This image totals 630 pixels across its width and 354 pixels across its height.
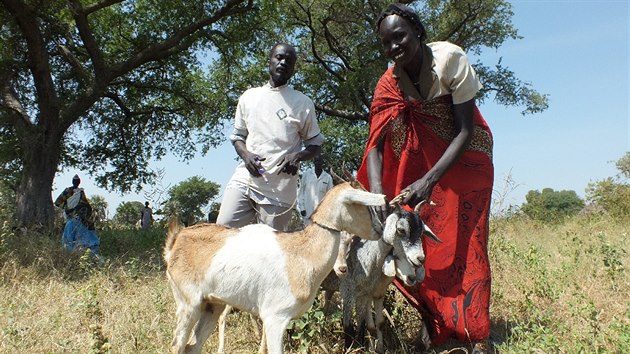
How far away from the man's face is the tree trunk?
963 centimetres

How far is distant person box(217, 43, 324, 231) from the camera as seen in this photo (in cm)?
372

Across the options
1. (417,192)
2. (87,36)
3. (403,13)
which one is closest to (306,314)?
(417,192)

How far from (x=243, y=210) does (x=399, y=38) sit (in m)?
1.55

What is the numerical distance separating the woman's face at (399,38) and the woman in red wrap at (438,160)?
0.02 meters

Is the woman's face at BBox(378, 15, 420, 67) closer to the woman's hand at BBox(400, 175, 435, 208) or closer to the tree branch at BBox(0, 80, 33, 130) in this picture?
the woman's hand at BBox(400, 175, 435, 208)

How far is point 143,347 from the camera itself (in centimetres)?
377

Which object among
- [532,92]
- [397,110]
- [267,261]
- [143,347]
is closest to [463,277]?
[397,110]

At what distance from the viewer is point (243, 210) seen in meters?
3.84

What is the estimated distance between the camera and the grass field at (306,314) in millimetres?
3559

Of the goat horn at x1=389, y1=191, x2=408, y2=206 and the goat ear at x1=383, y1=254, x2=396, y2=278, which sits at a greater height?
the goat horn at x1=389, y1=191, x2=408, y2=206

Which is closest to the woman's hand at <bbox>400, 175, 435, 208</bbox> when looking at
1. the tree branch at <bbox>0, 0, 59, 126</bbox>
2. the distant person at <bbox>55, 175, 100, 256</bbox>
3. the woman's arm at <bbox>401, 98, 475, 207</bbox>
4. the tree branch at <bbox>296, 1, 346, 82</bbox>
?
the woman's arm at <bbox>401, 98, 475, 207</bbox>

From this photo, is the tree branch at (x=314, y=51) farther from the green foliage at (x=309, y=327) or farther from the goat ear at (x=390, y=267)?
the goat ear at (x=390, y=267)

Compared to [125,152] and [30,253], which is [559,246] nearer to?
[30,253]

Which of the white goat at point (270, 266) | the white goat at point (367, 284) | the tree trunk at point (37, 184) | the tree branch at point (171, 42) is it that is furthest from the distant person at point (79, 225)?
the white goat at point (270, 266)
